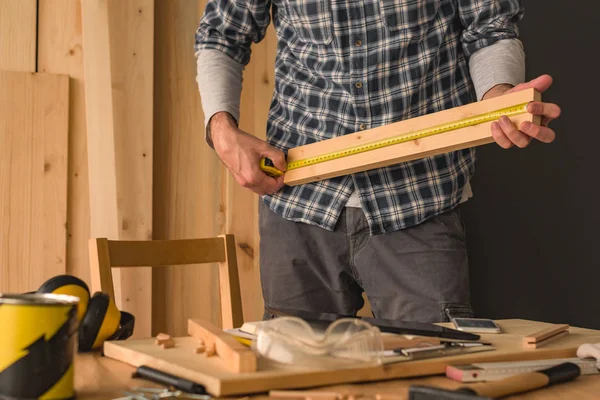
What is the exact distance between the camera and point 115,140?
7.84 feet

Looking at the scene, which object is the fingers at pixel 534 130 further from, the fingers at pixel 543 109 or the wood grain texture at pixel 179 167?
the wood grain texture at pixel 179 167

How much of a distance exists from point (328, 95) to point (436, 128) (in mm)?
382

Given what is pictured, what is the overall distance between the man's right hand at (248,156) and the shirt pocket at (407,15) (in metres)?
0.40

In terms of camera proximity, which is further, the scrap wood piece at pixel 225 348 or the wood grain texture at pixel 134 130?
the wood grain texture at pixel 134 130

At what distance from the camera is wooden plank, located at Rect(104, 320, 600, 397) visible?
799 mm

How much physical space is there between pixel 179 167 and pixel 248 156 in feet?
3.30

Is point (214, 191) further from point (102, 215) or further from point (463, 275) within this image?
point (463, 275)

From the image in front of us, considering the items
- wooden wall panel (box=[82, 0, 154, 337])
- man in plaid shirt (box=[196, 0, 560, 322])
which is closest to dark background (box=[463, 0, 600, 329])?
man in plaid shirt (box=[196, 0, 560, 322])

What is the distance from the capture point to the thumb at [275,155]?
162cm

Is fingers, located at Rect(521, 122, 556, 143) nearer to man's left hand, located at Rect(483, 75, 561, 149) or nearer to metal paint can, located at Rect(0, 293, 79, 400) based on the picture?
man's left hand, located at Rect(483, 75, 561, 149)

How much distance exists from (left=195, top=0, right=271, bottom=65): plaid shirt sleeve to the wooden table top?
1.10m

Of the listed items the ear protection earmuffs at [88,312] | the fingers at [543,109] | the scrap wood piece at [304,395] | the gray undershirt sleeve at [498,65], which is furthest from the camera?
the gray undershirt sleeve at [498,65]

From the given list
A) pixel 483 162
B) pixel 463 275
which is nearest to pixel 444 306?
pixel 463 275

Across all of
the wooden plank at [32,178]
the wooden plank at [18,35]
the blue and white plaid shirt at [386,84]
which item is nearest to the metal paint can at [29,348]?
the blue and white plaid shirt at [386,84]
